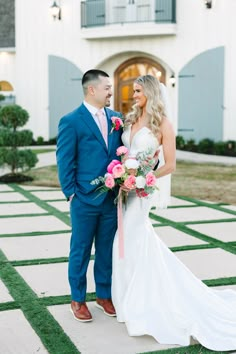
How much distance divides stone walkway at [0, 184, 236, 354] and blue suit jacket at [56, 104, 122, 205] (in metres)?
0.88

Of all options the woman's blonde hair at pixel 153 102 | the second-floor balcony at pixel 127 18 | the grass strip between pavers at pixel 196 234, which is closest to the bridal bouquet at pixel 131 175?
the woman's blonde hair at pixel 153 102

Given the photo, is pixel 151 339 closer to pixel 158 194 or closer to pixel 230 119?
pixel 158 194

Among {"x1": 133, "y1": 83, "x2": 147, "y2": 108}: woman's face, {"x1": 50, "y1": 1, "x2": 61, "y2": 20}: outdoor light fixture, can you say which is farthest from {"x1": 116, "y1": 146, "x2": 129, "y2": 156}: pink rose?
{"x1": 50, "y1": 1, "x2": 61, "y2": 20}: outdoor light fixture

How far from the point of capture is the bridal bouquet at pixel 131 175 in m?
3.92

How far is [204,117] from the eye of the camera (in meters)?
17.6

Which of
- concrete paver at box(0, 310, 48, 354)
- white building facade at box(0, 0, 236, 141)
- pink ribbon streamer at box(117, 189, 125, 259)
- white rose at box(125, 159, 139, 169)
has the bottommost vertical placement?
concrete paver at box(0, 310, 48, 354)

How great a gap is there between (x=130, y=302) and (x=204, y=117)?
46.0 feet

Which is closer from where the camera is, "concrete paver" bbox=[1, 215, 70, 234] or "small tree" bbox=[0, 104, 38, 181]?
"concrete paver" bbox=[1, 215, 70, 234]

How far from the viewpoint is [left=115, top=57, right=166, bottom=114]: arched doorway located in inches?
747

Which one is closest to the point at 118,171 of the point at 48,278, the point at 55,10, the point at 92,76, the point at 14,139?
the point at 92,76

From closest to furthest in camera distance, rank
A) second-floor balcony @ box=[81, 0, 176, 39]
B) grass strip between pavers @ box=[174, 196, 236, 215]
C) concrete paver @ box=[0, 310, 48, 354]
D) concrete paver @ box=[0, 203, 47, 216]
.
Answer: concrete paver @ box=[0, 310, 48, 354] < concrete paver @ box=[0, 203, 47, 216] < grass strip between pavers @ box=[174, 196, 236, 215] < second-floor balcony @ box=[81, 0, 176, 39]

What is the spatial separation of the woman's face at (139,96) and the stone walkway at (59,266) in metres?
1.48

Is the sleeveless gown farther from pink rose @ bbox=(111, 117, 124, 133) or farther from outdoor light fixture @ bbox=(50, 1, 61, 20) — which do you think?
outdoor light fixture @ bbox=(50, 1, 61, 20)

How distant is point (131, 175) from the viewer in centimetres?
394
